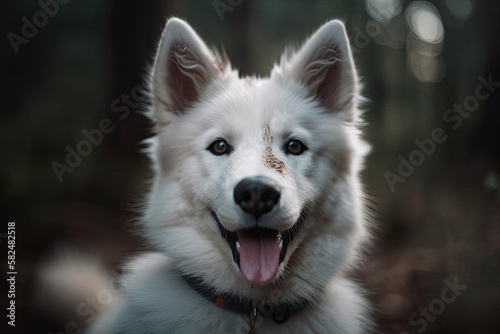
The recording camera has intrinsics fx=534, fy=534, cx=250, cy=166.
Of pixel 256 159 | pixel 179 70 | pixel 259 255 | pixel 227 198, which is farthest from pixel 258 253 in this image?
pixel 179 70

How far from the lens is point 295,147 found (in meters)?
2.72

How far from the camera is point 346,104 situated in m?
3.03

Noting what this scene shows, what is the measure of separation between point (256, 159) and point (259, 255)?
44cm

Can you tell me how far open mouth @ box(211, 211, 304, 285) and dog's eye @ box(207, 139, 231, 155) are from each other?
43cm

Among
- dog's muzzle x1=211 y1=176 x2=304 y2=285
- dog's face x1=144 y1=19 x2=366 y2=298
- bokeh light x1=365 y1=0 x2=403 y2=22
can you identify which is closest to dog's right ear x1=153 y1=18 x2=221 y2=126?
dog's face x1=144 y1=19 x2=366 y2=298

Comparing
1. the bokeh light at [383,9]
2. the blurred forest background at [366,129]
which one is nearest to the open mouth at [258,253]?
the blurred forest background at [366,129]

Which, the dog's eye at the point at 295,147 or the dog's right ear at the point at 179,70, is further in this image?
the dog's right ear at the point at 179,70

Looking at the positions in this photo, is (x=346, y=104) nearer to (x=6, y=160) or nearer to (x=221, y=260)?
(x=221, y=260)

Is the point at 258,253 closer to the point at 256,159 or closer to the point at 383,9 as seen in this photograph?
the point at 256,159

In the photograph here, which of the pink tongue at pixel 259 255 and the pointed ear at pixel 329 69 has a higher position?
the pointed ear at pixel 329 69

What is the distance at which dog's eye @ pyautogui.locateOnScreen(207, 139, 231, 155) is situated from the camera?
8.79 feet

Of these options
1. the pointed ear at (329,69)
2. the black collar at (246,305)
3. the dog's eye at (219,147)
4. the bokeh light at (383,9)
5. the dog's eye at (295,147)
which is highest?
the bokeh light at (383,9)

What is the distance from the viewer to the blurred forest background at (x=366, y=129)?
3.39 metres

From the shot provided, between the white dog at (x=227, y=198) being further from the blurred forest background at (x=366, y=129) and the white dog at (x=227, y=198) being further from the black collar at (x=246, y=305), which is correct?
the blurred forest background at (x=366, y=129)
